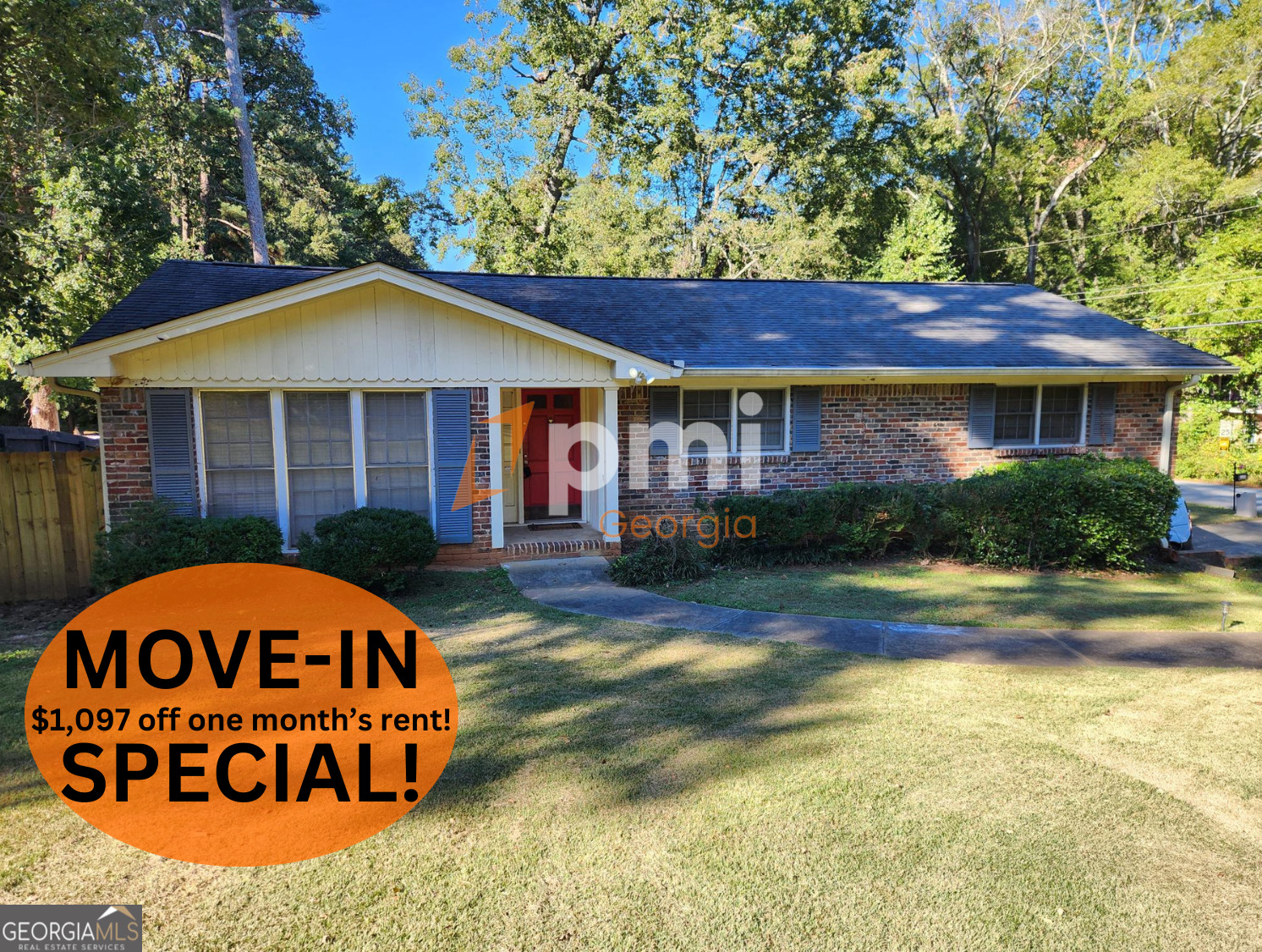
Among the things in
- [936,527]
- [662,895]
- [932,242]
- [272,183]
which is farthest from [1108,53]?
[662,895]

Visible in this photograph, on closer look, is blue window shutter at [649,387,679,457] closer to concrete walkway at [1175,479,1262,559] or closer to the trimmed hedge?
the trimmed hedge

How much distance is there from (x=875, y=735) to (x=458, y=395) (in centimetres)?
641

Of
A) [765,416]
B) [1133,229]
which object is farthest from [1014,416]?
[1133,229]

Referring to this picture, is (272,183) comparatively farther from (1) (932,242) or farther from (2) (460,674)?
(2) (460,674)

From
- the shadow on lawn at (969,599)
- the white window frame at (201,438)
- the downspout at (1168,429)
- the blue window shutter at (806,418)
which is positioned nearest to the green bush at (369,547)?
the white window frame at (201,438)

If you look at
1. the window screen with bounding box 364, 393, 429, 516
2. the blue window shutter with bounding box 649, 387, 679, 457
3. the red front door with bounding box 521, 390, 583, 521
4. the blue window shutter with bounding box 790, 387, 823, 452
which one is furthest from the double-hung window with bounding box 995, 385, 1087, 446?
the window screen with bounding box 364, 393, 429, 516

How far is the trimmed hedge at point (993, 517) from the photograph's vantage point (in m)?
9.55

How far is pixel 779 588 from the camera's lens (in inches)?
340

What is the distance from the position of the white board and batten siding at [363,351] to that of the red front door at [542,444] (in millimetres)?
2246

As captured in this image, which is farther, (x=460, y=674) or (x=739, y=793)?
(x=460, y=674)

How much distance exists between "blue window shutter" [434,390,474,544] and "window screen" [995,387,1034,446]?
8.59 metres

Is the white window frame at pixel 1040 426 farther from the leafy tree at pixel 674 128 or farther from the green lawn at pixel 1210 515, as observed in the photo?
the leafy tree at pixel 674 128

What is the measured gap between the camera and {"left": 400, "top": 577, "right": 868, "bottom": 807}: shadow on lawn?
14.2ft

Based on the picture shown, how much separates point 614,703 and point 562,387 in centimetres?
559
